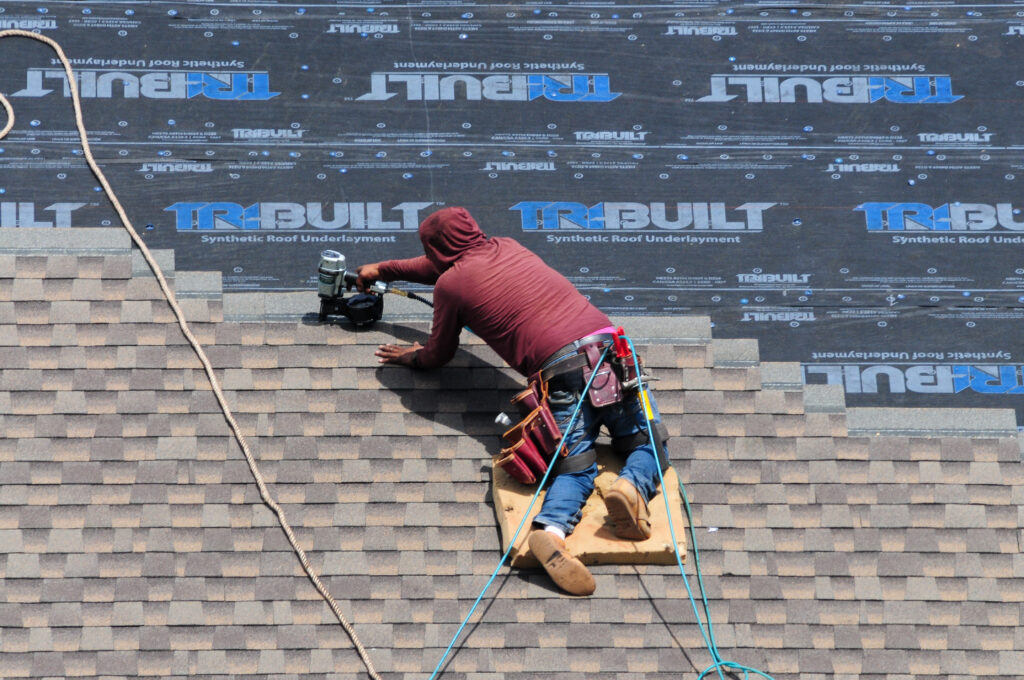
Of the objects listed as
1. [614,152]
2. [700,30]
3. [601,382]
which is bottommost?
[601,382]

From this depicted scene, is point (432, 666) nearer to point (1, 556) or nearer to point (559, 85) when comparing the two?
point (1, 556)

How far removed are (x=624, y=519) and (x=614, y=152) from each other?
161 inches

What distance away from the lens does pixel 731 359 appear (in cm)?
873

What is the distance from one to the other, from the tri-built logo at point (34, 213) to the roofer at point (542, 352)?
329cm

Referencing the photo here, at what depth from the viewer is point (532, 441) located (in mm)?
8078

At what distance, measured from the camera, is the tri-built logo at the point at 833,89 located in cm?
1134

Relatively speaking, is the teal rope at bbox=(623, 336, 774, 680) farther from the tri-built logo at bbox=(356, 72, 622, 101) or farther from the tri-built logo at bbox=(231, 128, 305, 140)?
the tri-built logo at bbox=(231, 128, 305, 140)

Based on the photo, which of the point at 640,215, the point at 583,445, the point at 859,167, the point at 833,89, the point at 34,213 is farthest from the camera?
the point at 833,89

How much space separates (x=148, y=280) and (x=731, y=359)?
3503 mm

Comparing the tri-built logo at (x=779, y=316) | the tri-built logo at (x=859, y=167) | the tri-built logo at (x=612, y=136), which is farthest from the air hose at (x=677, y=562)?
the tri-built logo at (x=859, y=167)

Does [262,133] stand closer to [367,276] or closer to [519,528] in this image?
[367,276]

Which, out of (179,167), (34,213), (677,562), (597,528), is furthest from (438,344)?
(34,213)

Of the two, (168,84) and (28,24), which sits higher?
(28,24)

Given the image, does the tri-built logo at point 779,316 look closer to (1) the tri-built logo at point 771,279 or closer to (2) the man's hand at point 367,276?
(1) the tri-built logo at point 771,279
